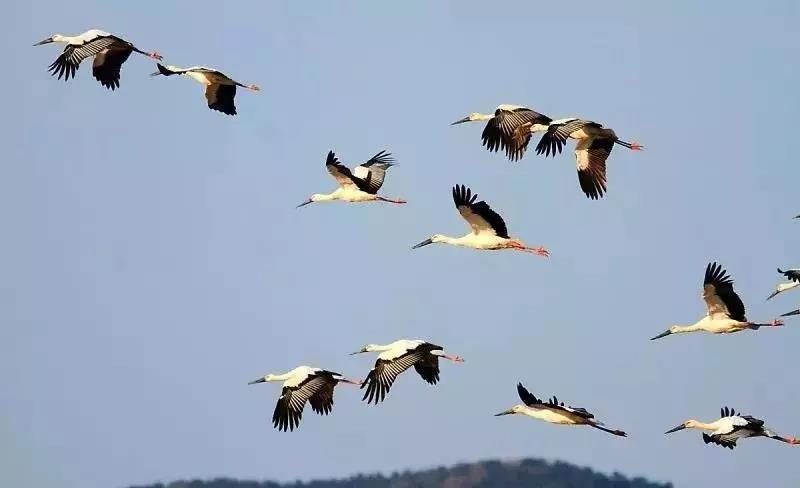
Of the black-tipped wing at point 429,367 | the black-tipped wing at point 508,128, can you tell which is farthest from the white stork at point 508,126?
the black-tipped wing at point 429,367

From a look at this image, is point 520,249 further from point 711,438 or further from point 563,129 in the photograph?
point 711,438

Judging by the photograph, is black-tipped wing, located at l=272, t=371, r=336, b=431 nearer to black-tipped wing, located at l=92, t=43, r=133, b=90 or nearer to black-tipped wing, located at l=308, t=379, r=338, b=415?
black-tipped wing, located at l=308, t=379, r=338, b=415

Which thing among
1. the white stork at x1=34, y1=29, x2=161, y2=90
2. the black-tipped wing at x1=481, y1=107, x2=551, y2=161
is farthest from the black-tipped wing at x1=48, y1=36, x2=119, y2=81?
the black-tipped wing at x1=481, y1=107, x2=551, y2=161

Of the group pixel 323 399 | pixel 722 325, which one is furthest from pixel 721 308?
pixel 323 399

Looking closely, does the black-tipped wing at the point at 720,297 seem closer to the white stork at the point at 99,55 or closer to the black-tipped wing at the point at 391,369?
the black-tipped wing at the point at 391,369

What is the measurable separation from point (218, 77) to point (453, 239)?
5251 millimetres

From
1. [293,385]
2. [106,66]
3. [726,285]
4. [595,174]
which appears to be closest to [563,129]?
[595,174]

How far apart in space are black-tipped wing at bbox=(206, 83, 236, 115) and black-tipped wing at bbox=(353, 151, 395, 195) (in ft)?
9.28

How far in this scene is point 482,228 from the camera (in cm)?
3212

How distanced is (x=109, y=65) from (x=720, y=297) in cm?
1129

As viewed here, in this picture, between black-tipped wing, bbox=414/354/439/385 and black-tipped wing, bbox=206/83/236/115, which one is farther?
black-tipped wing, bbox=206/83/236/115

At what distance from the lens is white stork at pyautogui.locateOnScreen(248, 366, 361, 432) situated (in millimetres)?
31297

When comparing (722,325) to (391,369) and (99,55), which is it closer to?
(391,369)

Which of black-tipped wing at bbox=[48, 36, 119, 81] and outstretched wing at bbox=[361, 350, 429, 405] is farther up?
black-tipped wing at bbox=[48, 36, 119, 81]
